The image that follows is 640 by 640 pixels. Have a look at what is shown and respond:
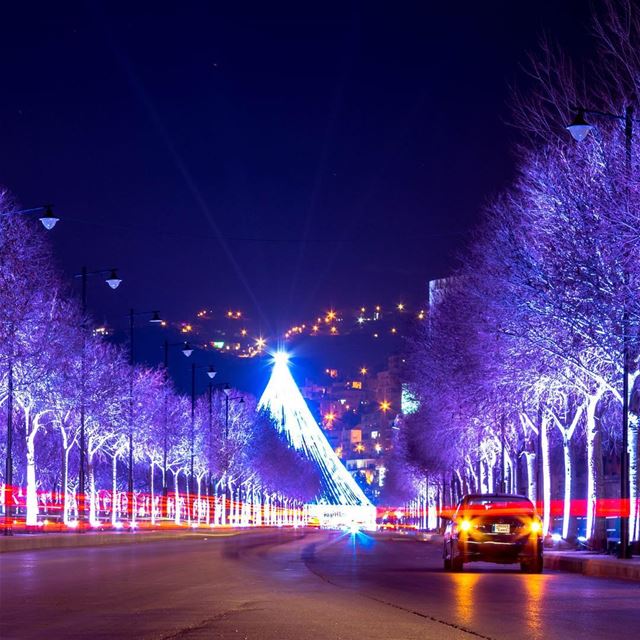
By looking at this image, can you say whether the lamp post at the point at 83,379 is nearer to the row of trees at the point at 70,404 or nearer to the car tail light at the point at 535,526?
the row of trees at the point at 70,404

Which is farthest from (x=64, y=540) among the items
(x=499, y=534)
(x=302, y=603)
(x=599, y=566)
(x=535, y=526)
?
(x=302, y=603)

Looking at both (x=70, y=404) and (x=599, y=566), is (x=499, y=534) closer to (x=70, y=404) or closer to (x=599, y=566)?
(x=599, y=566)

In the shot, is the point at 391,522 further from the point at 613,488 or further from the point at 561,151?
the point at 561,151

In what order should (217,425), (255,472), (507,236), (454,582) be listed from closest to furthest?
(454,582) → (507,236) → (217,425) → (255,472)

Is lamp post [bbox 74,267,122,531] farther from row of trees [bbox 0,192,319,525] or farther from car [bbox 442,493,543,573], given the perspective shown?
car [bbox 442,493,543,573]

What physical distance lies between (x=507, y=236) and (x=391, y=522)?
522 ft

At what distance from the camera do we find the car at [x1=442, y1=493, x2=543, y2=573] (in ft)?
97.0

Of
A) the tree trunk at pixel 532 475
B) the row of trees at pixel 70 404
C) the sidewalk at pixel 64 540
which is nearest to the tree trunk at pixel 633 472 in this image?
the tree trunk at pixel 532 475

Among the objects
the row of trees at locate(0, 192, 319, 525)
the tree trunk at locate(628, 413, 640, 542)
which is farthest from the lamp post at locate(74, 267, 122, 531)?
the tree trunk at locate(628, 413, 640, 542)

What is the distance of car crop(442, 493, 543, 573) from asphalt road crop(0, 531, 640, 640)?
504mm

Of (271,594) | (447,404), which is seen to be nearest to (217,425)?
(447,404)

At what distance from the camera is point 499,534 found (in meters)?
29.5

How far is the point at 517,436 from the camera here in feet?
201

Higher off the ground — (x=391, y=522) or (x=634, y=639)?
(x=634, y=639)
